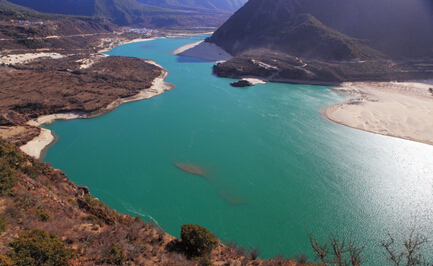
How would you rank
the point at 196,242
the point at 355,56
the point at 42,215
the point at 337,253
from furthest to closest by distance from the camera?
the point at 355,56 < the point at 196,242 < the point at 42,215 < the point at 337,253

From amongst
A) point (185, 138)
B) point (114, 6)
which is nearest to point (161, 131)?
point (185, 138)

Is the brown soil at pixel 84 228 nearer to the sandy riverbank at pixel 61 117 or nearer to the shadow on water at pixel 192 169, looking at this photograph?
the shadow on water at pixel 192 169

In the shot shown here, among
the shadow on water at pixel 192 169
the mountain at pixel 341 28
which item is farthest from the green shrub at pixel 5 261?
the mountain at pixel 341 28

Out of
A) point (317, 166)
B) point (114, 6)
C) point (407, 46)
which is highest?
point (114, 6)

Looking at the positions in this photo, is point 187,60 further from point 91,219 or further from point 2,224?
point 2,224

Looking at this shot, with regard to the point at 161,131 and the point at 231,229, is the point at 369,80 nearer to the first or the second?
the point at 161,131

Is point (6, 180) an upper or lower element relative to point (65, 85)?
lower

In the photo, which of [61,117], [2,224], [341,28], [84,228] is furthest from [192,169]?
[341,28]
